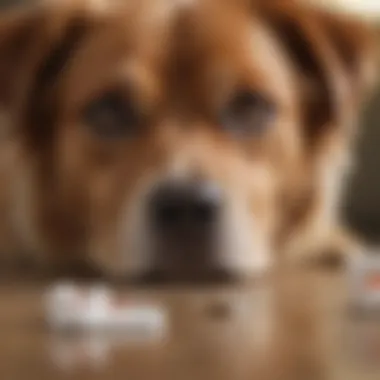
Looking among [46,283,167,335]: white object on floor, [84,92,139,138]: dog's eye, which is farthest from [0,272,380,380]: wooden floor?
[84,92,139,138]: dog's eye

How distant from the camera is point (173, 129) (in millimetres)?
1186

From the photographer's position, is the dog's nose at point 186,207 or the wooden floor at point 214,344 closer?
the wooden floor at point 214,344

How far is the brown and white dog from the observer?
3.78 ft

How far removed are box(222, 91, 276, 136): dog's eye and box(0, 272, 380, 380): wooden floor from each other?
0.81ft

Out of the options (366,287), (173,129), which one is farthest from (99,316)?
(173,129)

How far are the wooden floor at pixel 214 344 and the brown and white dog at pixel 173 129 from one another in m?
0.12

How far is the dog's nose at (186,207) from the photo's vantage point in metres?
1.12

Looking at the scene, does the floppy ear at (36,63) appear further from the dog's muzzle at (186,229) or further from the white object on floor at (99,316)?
the white object on floor at (99,316)

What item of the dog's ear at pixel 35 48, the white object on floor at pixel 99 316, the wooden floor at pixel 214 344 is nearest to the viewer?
the wooden floor at pixel 214 344

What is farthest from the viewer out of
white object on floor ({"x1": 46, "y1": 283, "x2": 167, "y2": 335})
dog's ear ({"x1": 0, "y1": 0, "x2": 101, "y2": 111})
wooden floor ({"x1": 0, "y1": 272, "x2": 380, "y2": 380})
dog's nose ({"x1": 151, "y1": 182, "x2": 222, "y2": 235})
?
dog's ear ({"x1": 0, "y1": 0, "x2": 101, "y2": 111})

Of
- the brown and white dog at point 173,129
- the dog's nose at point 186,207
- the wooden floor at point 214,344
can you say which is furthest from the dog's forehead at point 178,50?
the wooden floor at point 214,344

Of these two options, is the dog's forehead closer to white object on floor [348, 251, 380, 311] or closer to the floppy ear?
the floppy ear

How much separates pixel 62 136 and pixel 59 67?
Result: 0.09 meters

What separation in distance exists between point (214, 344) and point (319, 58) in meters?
0.57
